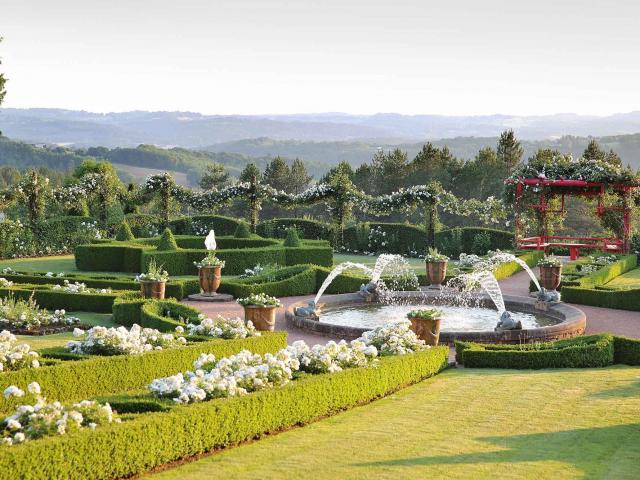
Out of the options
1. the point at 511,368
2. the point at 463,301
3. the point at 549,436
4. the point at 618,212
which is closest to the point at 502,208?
the point at 618,212

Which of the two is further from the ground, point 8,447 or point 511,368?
point 8,447

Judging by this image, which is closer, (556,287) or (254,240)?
(556,287)

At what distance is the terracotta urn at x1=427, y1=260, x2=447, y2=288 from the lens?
2089cm

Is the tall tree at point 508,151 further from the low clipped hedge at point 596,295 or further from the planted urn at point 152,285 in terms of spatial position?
the planted urn at point 152,285

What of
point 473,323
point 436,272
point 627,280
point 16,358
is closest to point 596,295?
point 436,272

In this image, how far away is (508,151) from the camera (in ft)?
171

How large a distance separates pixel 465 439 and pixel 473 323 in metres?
8.56

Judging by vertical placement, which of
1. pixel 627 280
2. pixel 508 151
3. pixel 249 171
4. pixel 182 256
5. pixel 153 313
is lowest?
pixel 627 280

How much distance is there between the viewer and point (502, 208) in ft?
101

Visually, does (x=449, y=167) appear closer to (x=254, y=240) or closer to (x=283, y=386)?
(x=254, y=240)

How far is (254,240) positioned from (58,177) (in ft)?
160

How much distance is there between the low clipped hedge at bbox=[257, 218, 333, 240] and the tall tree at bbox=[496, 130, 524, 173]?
20715mm

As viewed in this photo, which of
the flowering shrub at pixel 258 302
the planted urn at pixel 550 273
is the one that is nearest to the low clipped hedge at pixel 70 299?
the flowering shrub at pixel 258 302

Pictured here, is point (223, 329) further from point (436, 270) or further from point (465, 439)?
point (436, 270)
